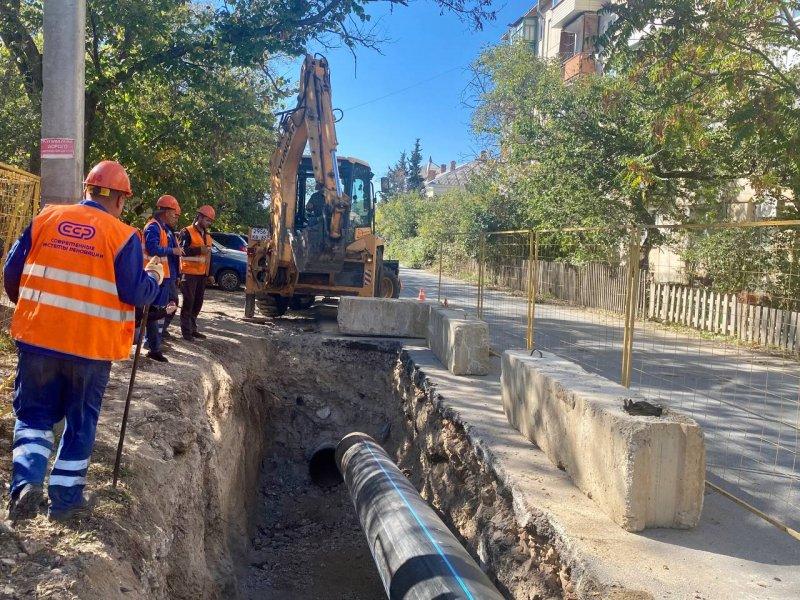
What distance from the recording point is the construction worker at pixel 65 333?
3.48m

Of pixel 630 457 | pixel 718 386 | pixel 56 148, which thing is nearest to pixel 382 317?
pixel 718 386

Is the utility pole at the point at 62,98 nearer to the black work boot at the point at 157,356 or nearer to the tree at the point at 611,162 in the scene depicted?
the black work boot at the point at 157,356

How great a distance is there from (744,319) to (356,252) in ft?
24.2

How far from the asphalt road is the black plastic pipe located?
213 centimetres

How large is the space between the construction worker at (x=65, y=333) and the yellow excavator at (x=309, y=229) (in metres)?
7.68

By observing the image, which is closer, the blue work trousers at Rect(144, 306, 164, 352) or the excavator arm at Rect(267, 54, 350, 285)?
the blue work trousers at Rect(144, 306, 164, 352)

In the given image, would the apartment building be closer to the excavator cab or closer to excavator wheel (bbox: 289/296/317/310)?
the excavator cab

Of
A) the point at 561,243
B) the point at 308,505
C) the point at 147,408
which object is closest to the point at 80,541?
the point at 147,408

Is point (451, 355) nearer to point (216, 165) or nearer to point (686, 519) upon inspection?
point (686, 519)

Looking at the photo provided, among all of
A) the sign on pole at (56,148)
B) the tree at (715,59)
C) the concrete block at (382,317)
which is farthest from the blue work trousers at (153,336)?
the tree at (715,59)

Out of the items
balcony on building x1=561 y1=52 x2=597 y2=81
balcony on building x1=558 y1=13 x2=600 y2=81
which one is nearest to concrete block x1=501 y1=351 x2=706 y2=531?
balcony on building x1=558 y1=13 x2=600 y2=81

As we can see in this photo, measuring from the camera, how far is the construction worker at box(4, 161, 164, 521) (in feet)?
11.4

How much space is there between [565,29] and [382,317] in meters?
28.2

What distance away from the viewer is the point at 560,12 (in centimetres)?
3175
